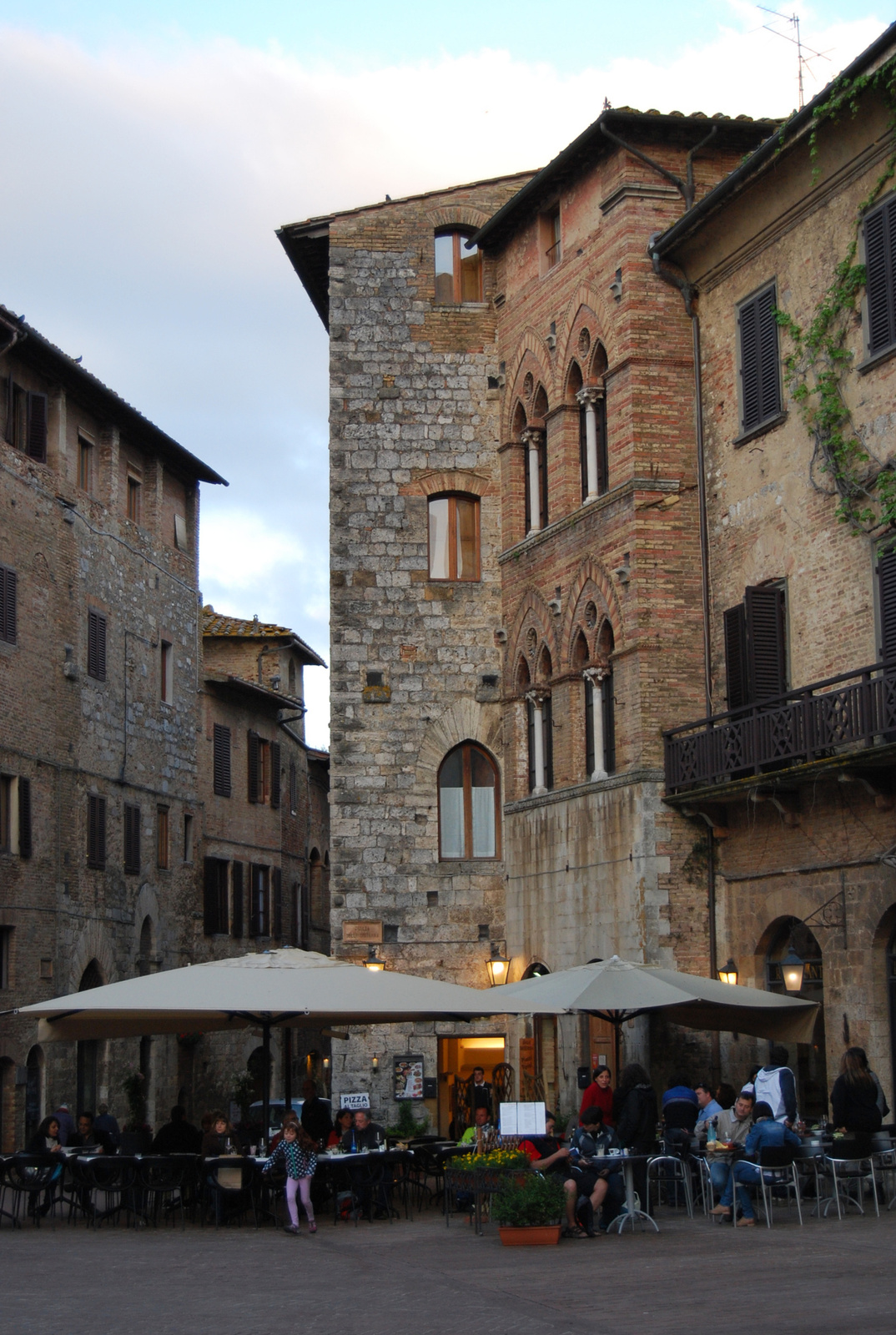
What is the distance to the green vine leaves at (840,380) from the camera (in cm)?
1909

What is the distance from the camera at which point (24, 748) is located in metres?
31.2

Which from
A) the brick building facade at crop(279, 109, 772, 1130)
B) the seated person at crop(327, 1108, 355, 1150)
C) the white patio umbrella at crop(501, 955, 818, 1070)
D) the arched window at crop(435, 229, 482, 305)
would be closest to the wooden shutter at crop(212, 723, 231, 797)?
the brick building facade at crop(279, 109, 772, 1130)

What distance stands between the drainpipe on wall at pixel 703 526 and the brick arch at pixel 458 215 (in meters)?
5.42

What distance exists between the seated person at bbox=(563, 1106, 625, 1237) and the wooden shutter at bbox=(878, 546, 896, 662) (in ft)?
19.7

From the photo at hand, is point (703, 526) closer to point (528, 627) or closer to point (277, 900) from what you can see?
point (528, 627)

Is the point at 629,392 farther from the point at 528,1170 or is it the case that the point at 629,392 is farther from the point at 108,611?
the point at 108,611

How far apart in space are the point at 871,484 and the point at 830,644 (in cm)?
197

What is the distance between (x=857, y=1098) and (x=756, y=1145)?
1058 mm

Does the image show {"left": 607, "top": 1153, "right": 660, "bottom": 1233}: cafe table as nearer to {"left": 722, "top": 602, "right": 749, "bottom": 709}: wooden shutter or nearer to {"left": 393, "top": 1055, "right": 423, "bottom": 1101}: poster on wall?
{"left": 722, "top": 602, "right": 749, "bottom": 709}: wooden shutter

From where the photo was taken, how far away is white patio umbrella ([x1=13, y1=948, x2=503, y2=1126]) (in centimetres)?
1683

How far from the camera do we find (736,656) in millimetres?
22125

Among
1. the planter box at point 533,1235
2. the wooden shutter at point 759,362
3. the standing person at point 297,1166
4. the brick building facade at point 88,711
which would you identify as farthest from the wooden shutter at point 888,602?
the brick building facade at point 88,711

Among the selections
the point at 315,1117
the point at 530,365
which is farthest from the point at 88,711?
the point at 315,1117

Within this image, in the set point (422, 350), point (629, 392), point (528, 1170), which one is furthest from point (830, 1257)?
point (422, 350)
